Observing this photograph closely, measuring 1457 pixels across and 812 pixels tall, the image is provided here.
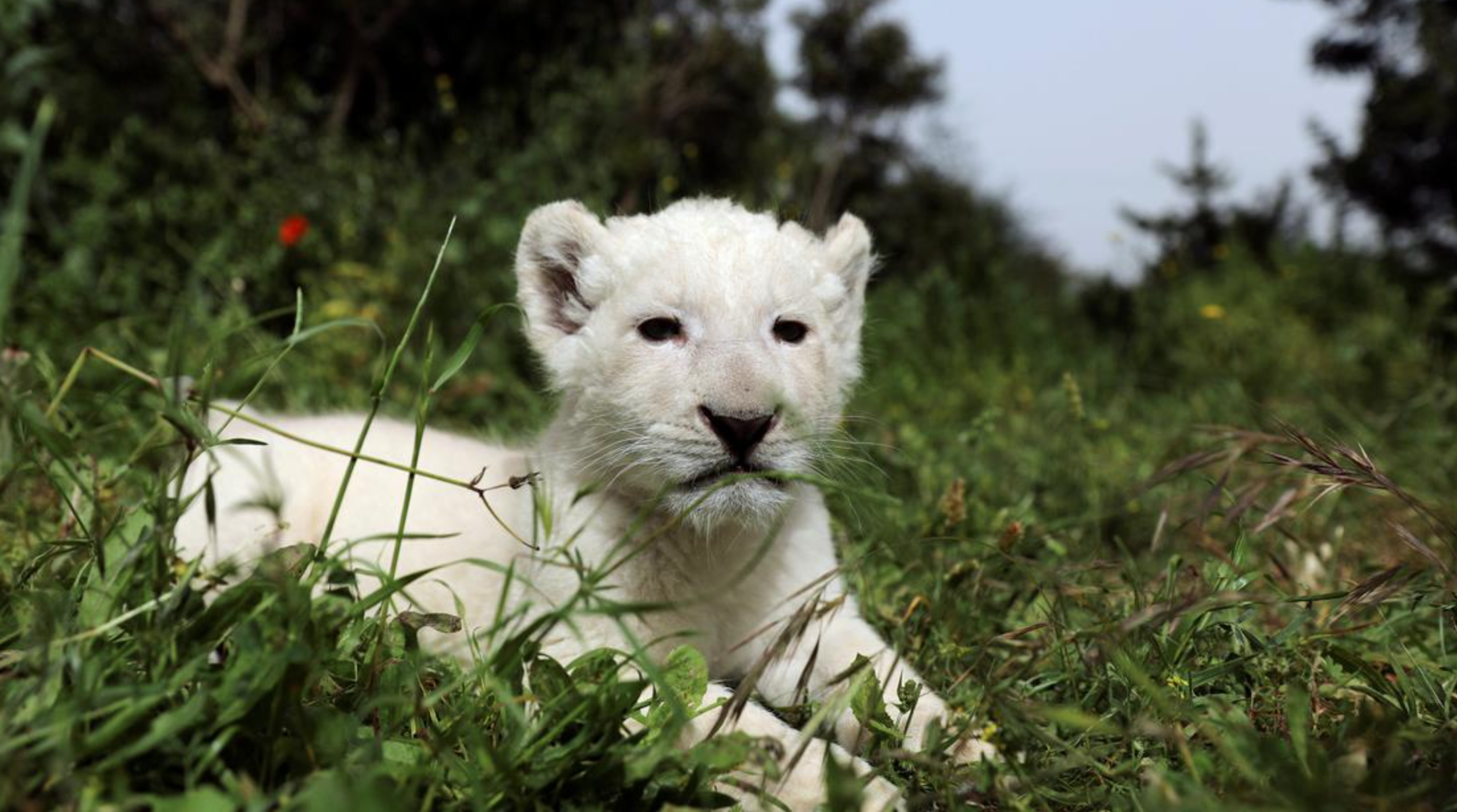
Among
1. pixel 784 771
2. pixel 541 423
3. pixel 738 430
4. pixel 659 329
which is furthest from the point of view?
pixel 541 423

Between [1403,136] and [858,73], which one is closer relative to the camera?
[1403,136]

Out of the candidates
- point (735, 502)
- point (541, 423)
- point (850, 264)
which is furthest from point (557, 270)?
point (541, 423)

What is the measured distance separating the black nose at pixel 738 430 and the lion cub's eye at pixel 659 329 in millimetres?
360

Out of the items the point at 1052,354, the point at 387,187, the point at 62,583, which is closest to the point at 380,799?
the point at 62,583

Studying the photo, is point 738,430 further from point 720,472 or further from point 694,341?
point 694,341

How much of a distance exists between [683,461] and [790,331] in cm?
57

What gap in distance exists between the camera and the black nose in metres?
2.25

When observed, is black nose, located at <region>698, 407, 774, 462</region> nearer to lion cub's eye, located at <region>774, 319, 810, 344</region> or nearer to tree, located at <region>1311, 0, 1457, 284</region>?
lion cub's eye, located at <region>774, 319, 810, 344</region>

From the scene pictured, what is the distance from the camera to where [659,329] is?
8.50 feet

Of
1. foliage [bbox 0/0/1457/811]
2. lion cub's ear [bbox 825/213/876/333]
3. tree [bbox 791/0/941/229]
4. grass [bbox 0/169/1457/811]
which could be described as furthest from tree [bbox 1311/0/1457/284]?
tree [bbox 791/0/941/229]

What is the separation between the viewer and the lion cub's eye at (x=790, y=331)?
8.66 ft

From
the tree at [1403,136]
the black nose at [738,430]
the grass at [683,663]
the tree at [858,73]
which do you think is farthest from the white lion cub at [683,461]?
the tree at [858,73]

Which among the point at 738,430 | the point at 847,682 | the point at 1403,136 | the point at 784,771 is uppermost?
the point at 1403,136

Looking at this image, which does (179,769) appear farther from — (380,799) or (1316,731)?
(1316,731)
